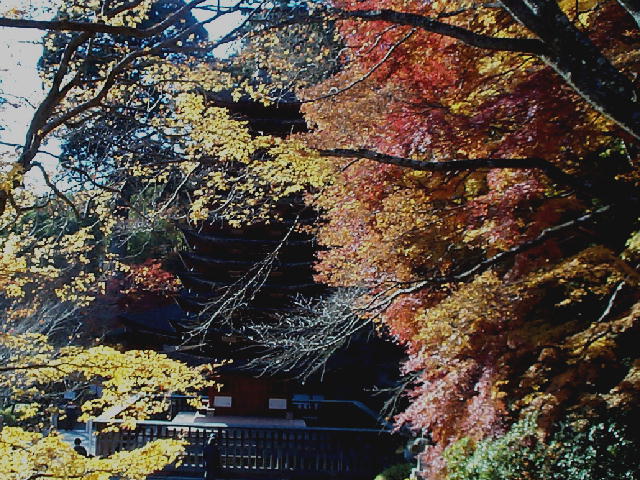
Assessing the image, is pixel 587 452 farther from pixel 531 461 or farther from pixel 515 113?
pixel 515 113

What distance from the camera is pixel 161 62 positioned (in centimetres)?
641

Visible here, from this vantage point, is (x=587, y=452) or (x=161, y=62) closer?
(x=587, y=452)

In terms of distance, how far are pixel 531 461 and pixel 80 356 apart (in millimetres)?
4354

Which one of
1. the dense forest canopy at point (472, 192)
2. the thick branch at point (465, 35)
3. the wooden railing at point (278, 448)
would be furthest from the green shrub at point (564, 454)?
the wooden railing at point (278, 448)

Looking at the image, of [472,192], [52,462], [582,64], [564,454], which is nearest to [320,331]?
[472,192]

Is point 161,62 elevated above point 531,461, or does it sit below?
above

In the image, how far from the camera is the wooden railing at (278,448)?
39.5 ft

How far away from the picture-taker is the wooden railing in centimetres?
1204

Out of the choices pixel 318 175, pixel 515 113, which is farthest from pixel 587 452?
pixel 318 175

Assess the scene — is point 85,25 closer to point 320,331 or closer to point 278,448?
point 320,331

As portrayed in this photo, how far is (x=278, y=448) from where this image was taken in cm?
1216

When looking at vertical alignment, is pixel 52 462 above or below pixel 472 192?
below

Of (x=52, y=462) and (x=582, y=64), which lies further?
(x=52, y=462)

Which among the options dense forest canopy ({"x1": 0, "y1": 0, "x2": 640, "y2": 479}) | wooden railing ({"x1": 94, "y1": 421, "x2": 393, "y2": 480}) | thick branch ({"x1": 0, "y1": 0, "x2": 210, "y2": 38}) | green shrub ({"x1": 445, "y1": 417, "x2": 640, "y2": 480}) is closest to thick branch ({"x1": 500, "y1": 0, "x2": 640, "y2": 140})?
dense forest canopy ({"x1": 0, "y1": 0, "x2": 640, "y2": 479})
